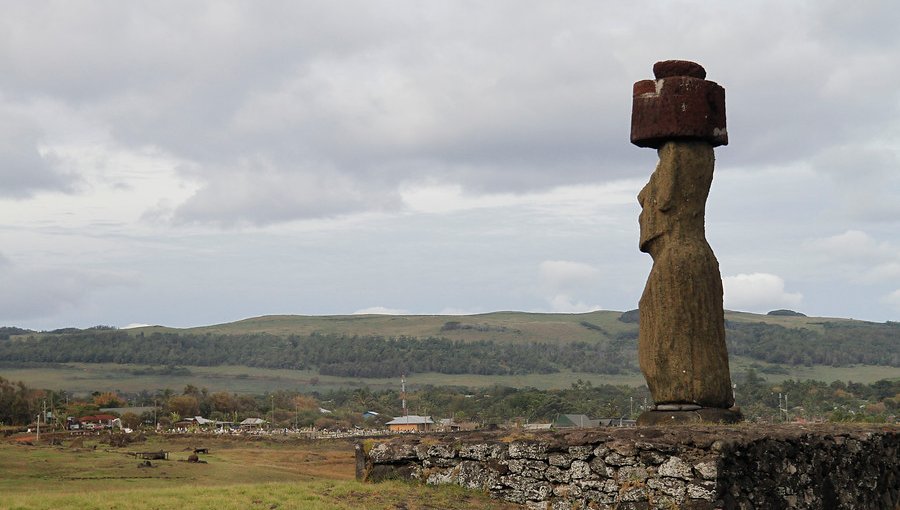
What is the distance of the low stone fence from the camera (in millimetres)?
14648

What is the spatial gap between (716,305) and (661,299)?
1.00m

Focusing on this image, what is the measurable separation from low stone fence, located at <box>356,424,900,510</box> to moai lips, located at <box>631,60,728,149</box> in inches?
210

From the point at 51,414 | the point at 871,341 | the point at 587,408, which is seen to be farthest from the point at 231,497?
the point at 871,341

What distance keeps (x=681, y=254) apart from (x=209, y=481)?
22.1 metres

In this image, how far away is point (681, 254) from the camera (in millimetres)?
19078

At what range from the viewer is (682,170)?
19375 mm

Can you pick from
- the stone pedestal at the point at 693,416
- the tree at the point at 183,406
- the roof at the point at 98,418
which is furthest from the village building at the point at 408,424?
the stone pedestal at the point at 693,416

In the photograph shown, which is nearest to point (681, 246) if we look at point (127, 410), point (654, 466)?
point (654, 466)

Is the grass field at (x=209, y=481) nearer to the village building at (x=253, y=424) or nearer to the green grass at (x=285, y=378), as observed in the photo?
the village building at (x=253, y=424)

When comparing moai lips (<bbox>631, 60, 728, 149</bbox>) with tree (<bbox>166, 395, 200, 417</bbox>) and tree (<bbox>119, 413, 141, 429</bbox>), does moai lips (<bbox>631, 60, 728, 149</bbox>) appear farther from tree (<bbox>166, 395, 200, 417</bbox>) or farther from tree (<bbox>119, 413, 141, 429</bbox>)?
tree (<bbox>166, 395, 200, 417</bbox>)

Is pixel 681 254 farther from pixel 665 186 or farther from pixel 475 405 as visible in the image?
pixel 475 405

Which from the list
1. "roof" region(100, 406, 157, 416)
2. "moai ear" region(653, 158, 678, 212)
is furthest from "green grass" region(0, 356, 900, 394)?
"moai ear" region(653, 158, 678, 212)

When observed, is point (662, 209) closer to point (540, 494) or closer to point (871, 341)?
point (540, 494)

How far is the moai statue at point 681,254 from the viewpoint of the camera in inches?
738
